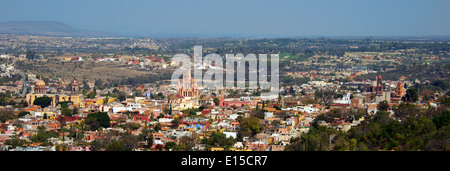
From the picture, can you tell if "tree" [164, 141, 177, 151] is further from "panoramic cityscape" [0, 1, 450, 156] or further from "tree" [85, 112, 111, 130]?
"tree" [85, 112, 111, 130]

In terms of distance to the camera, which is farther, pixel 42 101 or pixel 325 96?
pixel 325 96

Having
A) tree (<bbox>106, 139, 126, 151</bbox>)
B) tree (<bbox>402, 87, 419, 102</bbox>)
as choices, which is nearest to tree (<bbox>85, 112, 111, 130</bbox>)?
tree (<bbox>106, 139, 126, 151</bbox>)

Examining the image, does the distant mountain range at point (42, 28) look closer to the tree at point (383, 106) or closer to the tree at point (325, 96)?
the tree at point (325, 96)

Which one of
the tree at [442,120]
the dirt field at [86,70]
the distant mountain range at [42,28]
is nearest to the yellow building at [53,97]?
the dirt field at [86,70]

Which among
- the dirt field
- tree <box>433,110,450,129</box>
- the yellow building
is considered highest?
tree <box>433,110,450,129</box>

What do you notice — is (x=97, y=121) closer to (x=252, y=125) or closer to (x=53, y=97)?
(x=252, y=125)

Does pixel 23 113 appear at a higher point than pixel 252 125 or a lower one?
lower

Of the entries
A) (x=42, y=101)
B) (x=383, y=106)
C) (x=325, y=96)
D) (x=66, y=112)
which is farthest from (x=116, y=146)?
(x=325, y=96)

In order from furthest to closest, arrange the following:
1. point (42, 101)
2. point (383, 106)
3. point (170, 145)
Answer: point (42, 101)
point (383, 106)
point (170, 145)

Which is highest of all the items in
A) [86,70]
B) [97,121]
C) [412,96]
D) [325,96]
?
[412,96]

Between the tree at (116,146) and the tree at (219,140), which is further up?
the tree at (116,146)

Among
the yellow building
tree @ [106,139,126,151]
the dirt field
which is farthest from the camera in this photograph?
the dirt field
